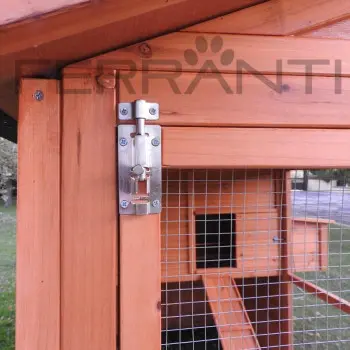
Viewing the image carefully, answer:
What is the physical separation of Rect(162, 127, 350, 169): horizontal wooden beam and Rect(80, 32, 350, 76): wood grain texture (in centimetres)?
17

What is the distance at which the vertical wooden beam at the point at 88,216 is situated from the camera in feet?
2.79

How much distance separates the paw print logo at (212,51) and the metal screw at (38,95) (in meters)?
0.39

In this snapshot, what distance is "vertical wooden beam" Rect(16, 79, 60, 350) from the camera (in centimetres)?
83

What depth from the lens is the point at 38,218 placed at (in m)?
0.85

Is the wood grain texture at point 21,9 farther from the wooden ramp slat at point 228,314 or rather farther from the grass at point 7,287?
the grass at point 7,287

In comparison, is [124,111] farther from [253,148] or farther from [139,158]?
[253,148]

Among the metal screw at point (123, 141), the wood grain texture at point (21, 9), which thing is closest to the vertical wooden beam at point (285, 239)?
the metal screw at point (123, 141)

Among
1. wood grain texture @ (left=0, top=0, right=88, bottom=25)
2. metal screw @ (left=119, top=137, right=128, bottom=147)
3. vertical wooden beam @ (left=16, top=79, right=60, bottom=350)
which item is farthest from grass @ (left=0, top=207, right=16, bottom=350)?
wood grain texture @ (left=0, top=0, right=88, bottom=25)

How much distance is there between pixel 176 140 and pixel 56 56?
36 centimetres

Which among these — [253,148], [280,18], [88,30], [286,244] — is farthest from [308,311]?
[88,30]

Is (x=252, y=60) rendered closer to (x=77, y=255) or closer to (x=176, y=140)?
(x=176, y=140)

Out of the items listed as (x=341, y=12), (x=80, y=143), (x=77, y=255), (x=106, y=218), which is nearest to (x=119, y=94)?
(x=80, y=143)

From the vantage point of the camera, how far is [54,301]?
0.84m

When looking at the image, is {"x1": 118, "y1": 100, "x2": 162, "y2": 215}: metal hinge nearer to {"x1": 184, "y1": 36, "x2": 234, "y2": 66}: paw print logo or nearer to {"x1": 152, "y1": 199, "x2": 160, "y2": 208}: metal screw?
{"x1": 152, "y1": 199, "x2": 160, "y2": 208}: metal screw
